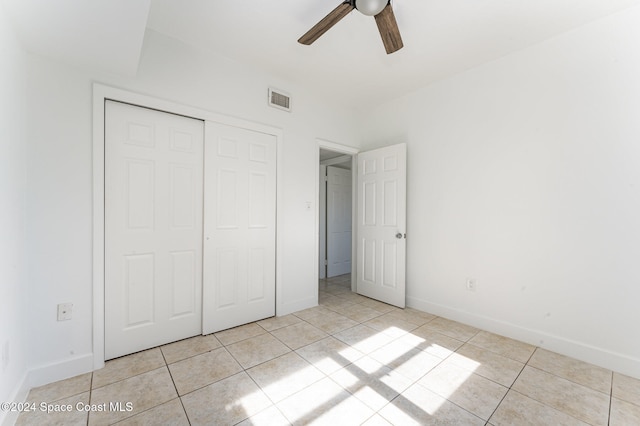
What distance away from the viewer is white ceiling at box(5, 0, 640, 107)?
154 cm

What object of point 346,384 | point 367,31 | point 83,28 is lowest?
point 346,384

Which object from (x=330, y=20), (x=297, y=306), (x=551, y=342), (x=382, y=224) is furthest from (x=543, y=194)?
(x=297, y=306)

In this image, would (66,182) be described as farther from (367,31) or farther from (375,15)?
(367,31)

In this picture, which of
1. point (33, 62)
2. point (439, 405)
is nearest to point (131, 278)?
point (33, 62)

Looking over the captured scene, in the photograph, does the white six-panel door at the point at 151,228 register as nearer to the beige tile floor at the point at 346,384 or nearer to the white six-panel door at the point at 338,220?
the beige tile floor at the point at 346,384

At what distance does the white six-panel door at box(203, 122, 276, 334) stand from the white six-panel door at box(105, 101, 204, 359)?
105 mm

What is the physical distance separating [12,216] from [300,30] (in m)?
2.42

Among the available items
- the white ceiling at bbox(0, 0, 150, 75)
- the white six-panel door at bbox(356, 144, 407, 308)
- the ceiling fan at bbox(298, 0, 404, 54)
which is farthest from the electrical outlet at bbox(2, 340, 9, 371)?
the white six-panel door at bbox(356, 144, 407, 308)

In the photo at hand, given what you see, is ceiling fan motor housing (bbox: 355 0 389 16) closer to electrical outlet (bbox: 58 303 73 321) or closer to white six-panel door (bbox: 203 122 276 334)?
white six-panel door (bbox: 203 122 276 334)

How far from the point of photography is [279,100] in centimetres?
310

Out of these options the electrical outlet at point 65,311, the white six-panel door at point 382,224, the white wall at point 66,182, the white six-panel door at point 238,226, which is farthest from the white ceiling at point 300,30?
the electrical outlet at point 65,311

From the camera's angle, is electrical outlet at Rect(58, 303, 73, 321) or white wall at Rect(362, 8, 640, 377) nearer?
electrical outlet at Rect(58, 303, 73, 321)

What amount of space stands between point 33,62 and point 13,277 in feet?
4.74

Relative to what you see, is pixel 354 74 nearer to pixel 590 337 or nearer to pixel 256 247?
pixel 256 247
